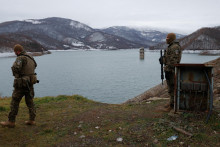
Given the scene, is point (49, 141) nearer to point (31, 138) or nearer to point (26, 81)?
point (31, 138)

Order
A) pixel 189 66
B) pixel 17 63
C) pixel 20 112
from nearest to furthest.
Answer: pixel 17 63
pixel 189 66
pixel 20 112

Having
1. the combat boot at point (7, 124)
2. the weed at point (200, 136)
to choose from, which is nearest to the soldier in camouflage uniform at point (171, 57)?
the weed at point (200, 136)

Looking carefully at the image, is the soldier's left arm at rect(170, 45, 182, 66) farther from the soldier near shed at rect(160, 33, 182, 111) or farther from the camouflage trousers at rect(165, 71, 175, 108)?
the camouflage trousers at rect(165, 71, 175, 108)

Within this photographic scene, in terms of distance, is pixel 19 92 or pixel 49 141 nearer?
pixel 49 141

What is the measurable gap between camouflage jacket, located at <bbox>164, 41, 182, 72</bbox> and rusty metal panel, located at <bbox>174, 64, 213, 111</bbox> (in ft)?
1.32

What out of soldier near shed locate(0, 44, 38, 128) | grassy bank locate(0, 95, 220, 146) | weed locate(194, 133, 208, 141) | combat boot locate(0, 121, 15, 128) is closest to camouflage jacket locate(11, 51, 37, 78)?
soldier near shed locate(0, 44, 38, 128)

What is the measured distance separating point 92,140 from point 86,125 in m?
1.41

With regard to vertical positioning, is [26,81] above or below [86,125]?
above

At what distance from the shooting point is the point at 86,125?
7.52 m

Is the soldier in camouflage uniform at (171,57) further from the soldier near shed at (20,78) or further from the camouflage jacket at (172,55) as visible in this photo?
the soldier near shed at (20,78)

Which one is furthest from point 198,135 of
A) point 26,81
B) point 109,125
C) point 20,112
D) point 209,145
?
point 20,112

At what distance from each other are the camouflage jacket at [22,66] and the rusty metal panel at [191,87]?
556 cm

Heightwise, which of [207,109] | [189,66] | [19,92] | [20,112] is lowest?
[20,112]

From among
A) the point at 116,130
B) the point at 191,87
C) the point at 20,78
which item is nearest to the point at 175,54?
the point at 191,87
